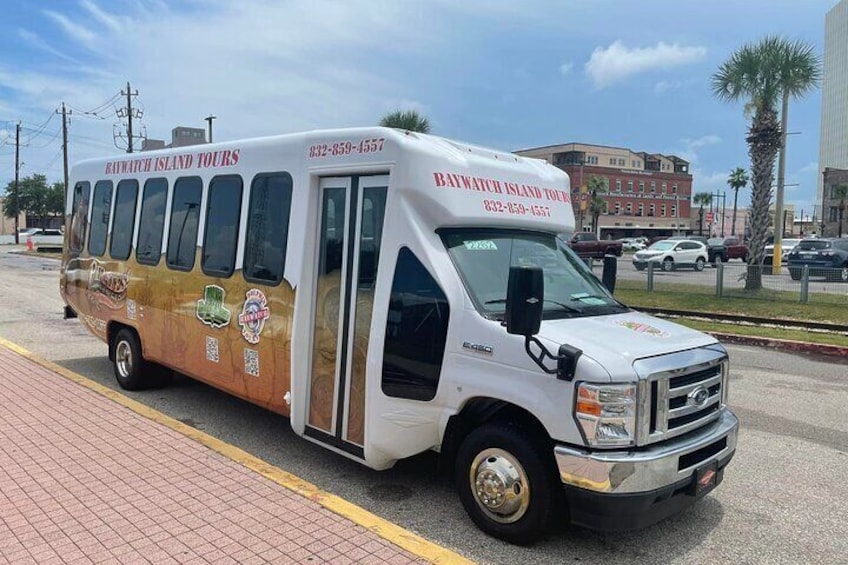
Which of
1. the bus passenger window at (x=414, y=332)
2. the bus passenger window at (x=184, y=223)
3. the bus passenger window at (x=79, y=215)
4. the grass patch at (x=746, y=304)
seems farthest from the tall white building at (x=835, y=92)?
the bus passenger window at (x=414, y=332)

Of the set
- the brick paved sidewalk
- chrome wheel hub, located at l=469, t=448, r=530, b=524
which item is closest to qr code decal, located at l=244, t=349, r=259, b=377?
the brick paved sidewalk

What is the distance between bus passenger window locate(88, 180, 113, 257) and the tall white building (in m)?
131

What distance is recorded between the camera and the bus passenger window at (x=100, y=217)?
8.05 meters

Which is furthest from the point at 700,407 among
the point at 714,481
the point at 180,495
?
the point at 180,495

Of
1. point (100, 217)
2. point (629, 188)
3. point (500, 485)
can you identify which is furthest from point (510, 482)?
point (629, 188)

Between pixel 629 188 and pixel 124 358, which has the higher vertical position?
pixel 629 188

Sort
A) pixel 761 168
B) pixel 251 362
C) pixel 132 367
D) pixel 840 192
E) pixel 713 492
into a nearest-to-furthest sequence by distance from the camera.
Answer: pixel 713 492, pixel 251 362, pixel 132 367, pixel 761 168, pixel 840 192

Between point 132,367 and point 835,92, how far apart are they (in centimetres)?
14704

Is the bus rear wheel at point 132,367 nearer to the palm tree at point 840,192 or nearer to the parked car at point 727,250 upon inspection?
the parked car at point 727,250

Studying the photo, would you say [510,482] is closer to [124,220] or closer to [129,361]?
[129,361]

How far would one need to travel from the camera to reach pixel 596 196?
94.1m

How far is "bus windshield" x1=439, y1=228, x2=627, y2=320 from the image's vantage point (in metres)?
4.25

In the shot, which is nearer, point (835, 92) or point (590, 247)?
point (590, 247)

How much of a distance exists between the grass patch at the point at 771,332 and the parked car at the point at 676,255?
17740mm
